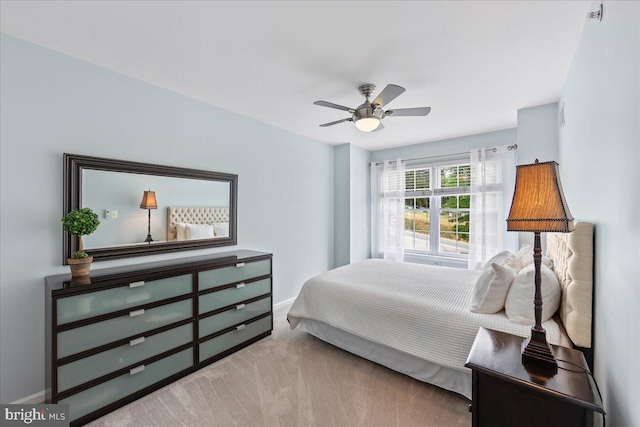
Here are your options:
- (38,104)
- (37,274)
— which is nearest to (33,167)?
(38,104)

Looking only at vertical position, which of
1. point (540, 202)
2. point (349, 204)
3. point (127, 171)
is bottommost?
point (540, 202)

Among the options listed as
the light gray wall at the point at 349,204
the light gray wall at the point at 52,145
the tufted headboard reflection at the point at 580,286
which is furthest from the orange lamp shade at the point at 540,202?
the light gray wall at the point at 349,204

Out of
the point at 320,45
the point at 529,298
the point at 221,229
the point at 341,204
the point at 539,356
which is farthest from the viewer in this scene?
the point at 341,204

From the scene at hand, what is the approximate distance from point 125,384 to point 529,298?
289 cm

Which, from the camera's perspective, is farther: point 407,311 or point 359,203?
point 359,203

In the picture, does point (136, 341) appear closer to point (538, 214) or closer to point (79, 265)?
point (79, 265)

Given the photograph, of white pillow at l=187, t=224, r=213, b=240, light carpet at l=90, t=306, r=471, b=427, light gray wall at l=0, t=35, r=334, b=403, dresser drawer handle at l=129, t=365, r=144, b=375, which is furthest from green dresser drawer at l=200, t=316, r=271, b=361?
white pillow at l=187, t=224, r=213, b=240

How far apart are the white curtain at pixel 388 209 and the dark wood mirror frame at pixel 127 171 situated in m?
2.83

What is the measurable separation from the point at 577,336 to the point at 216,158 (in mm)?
3326

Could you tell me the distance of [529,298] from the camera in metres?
1.83

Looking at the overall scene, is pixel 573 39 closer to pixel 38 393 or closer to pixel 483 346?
pixel 483 346

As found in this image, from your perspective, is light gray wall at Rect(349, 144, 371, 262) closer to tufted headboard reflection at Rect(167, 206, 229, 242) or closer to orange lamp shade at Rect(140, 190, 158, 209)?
tufted headboard reflection at Rect(167, 206, 229, 242)

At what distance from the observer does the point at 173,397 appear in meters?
2.05

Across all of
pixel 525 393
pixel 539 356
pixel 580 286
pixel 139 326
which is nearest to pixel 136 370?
pixel 139 326
